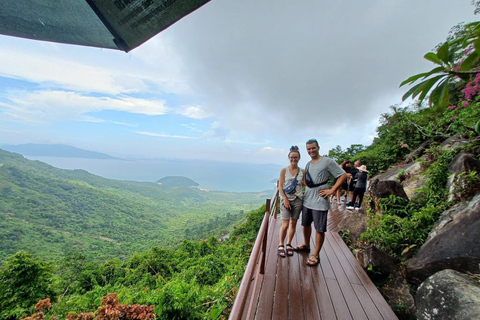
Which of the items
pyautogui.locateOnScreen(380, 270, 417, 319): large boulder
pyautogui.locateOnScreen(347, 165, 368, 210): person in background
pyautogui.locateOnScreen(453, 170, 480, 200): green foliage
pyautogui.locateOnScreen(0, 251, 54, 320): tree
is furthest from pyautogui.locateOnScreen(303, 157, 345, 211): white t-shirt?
pyautogui.locateOnScreen(0, 251, 54, 320): tree

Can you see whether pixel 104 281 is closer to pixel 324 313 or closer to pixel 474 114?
pixel 324 313

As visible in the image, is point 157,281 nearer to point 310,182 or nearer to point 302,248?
point 302,248

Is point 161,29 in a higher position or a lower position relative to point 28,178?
higher

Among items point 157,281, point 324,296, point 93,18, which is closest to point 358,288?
point 324,296

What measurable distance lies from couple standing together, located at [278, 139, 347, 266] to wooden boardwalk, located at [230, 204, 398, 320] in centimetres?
21

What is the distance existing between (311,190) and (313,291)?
1.14 m

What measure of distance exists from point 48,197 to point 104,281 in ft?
222

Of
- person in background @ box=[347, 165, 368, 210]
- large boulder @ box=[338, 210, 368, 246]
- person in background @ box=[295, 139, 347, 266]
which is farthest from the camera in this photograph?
person in background @ box=[347, 165, 368, 210]

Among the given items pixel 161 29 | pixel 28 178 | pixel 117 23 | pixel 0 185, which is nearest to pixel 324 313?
pixel 161 29

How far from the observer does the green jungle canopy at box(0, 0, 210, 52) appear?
1.20m

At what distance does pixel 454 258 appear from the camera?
6.89 ft

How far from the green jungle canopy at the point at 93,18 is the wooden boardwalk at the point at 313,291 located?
73.2 inches

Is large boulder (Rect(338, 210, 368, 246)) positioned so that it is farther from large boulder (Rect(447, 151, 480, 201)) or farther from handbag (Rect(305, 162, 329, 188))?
handbag (Rect(305, 162, 329, 188))

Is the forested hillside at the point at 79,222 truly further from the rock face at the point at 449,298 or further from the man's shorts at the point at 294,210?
the rock face at the point at 449,298
